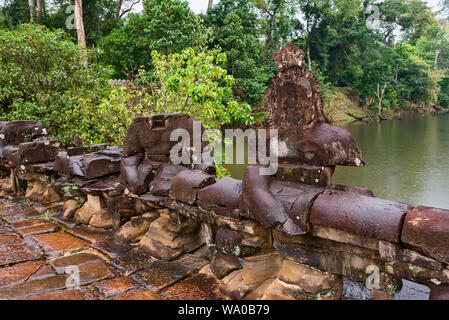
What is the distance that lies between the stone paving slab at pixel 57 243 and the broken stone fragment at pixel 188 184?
3.81 ft

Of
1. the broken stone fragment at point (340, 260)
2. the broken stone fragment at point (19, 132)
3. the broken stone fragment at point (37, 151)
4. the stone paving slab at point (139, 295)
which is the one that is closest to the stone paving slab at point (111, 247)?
the stone paving slab at point (139, 295)

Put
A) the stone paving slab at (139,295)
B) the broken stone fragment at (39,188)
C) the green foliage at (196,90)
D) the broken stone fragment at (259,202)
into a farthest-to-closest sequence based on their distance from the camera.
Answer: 1. the green foliage at (196,90)
2. the broken stone fragment at (39,188)
3. the stone paving slab at (139,295)
4. the broken stone fragment at (259,202)

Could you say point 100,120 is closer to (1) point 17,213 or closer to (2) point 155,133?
(1) point 17,213

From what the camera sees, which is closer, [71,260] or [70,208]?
[71,260]

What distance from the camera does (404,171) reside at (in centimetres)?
1207

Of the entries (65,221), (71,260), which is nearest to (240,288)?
(71,260)

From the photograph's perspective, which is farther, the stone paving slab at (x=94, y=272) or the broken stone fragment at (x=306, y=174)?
the stone paving slab at (x=94, y=272)

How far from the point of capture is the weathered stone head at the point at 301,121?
1909 millimetres

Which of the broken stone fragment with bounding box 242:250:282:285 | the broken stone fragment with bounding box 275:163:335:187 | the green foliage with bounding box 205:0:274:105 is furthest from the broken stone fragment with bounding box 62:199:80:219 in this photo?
the green foliage with bounding box 205:0:274:105

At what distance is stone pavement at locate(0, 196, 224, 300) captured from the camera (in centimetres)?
226

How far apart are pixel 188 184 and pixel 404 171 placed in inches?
458

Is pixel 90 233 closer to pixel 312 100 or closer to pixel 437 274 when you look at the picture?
pixel 312 100

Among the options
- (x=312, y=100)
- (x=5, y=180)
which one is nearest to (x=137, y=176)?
(x=312, y=100)

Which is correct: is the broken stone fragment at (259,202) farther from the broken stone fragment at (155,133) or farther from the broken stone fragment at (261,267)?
the broken stone fragment at (155,133)
